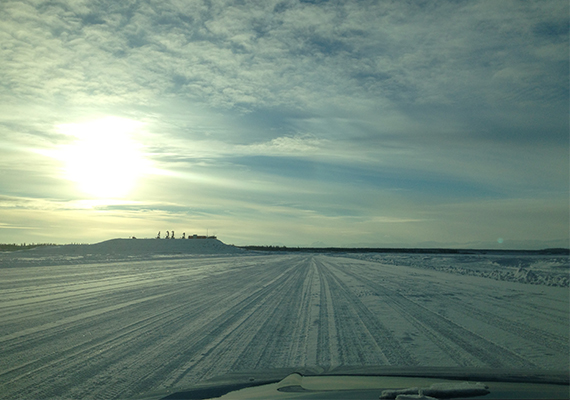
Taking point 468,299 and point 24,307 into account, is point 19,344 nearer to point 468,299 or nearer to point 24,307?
point 24,307

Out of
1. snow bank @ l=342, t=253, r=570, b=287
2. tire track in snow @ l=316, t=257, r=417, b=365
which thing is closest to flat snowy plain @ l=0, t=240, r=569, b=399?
tire track in snow @ l=316, t=257, r=417, b=365

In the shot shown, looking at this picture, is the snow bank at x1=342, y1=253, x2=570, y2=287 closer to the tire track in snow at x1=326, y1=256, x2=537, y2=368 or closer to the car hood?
the tire track in snow at x1=326, y1=256, x2=537, y2=368

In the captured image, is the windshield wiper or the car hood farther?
the car hood

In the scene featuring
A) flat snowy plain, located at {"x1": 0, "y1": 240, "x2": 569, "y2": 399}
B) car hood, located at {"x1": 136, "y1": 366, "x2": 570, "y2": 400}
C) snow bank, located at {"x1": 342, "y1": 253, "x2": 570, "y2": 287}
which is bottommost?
snow bank, located at {"x1": 342, "y1": 253, "x2": 570, "y2": 287}

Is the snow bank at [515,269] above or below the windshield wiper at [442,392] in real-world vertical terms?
below

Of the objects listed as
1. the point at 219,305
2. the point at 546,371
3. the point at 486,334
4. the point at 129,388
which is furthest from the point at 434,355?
the point at 219,305

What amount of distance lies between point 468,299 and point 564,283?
7.40 metres

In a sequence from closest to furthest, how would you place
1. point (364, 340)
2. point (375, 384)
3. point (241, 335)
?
point (375, 384), point (364, 340), point (241, 335)

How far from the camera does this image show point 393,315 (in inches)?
307

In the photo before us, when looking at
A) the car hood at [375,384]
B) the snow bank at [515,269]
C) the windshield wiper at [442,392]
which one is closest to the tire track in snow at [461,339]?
the car hood at [375,384]

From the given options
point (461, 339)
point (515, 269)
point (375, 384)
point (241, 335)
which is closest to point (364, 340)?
point (461, 339)

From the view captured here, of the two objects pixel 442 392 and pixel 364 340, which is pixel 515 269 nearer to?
pixel 364 340

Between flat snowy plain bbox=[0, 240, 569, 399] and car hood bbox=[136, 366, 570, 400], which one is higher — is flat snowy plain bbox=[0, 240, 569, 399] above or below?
below

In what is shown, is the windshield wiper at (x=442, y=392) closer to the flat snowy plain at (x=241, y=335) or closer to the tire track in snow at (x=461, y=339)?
the flat snowy plain at (x=241, y=335)
